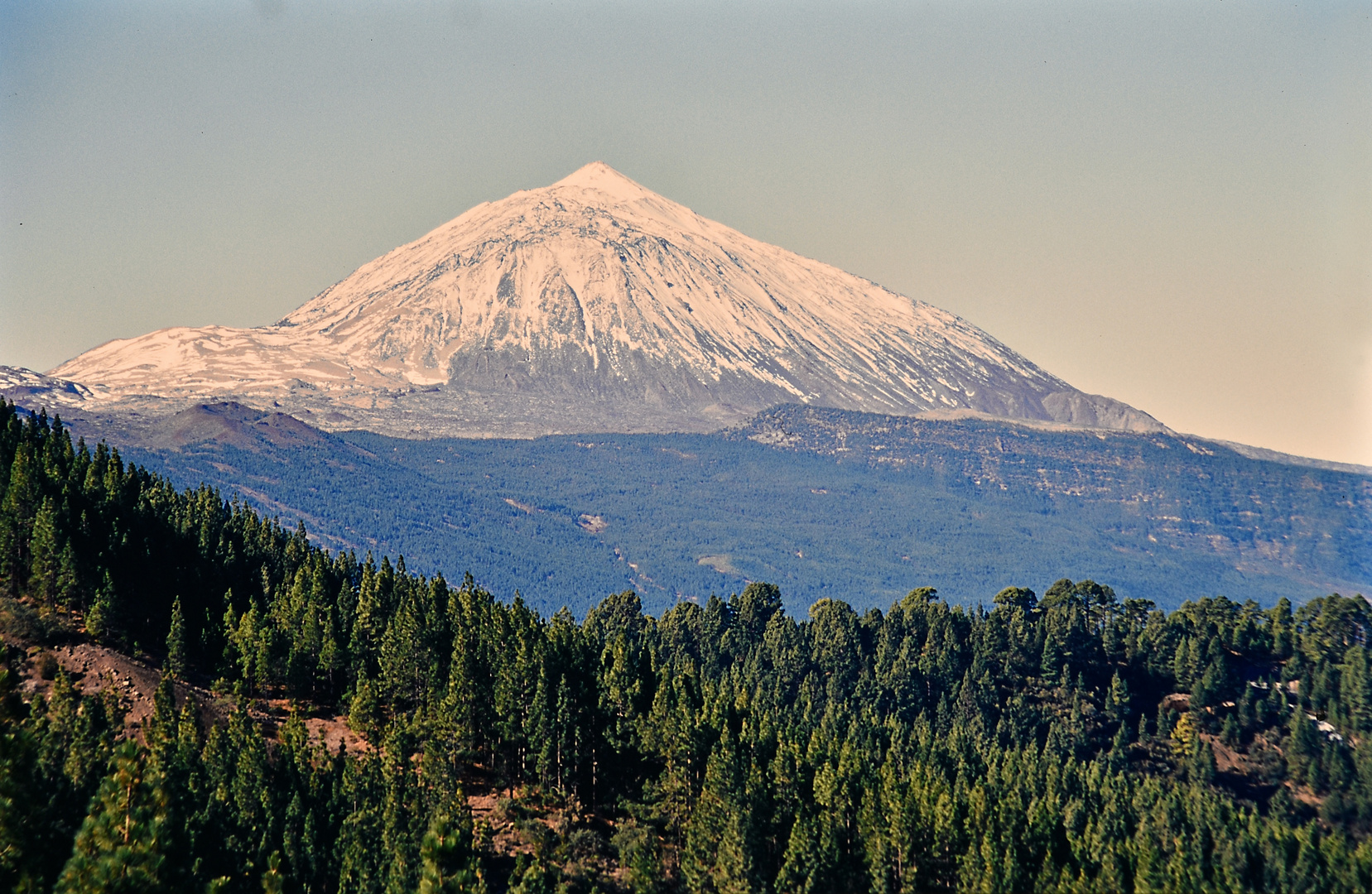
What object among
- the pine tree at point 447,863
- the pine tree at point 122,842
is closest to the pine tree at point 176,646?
the pine tree at point 447,863

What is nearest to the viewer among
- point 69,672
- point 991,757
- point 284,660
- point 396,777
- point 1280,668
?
point 396,777

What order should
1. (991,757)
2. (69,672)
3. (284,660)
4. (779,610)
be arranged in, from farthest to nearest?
(779,610), (991,757), (284,660), (69,672)

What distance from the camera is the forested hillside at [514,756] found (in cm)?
8569

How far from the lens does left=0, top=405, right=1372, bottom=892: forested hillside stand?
85688mm

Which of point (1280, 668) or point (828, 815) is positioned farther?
point (1280, 668)

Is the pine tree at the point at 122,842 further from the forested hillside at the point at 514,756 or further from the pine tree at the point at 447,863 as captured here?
the pine tree at the point at 447,863

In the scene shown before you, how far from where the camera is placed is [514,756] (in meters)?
107

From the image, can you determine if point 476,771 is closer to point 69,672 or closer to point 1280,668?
point 69,672

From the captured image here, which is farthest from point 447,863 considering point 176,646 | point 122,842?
point 176,646

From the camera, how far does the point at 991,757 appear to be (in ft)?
456

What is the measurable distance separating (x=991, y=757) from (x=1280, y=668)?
53.3 m

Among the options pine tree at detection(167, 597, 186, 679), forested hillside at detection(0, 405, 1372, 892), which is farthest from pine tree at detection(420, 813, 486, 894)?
pine tree at detection(167, 597, 186, 679)

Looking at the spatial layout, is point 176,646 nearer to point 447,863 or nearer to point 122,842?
point 447,863

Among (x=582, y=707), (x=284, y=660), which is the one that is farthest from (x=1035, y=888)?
(x=284, y=660)
